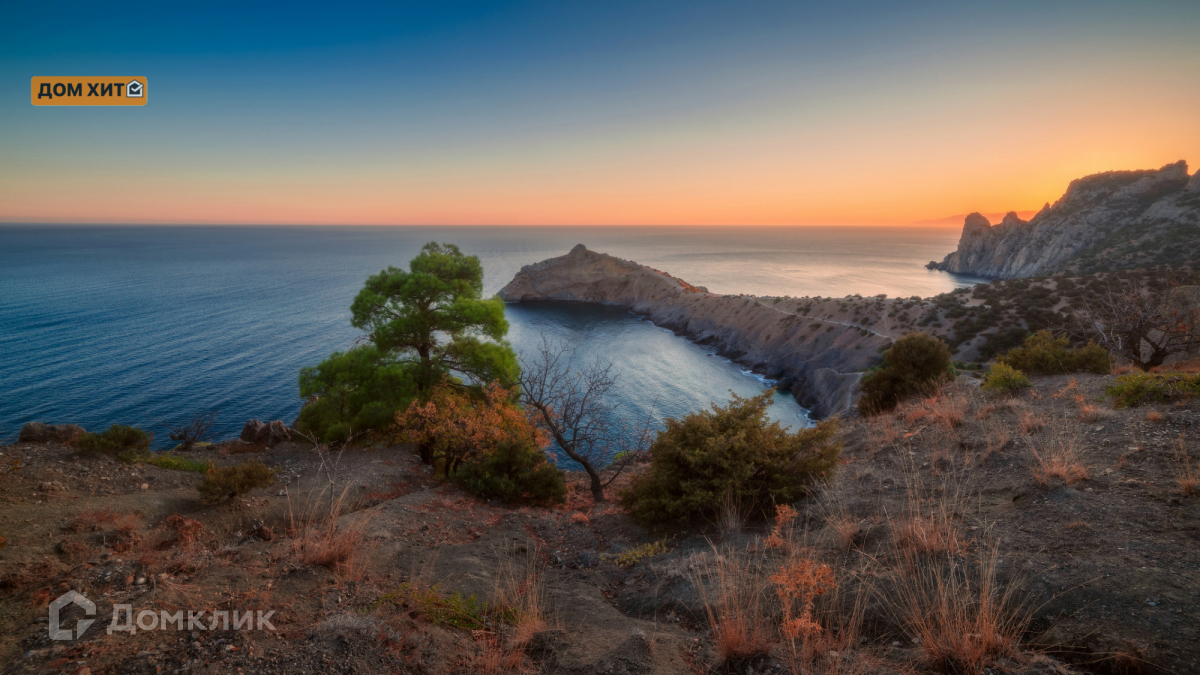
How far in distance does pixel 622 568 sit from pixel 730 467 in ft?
11.5

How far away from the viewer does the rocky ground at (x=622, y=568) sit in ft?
15.2

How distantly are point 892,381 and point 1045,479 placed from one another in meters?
18.0

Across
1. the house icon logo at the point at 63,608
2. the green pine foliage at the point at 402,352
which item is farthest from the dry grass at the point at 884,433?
the house icon logo at the point at 63,608

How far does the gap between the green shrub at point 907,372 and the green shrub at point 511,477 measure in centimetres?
1606

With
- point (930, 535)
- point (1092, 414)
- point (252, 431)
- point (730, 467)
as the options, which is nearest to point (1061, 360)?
point (1092, 414)

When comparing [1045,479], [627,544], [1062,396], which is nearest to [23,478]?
[627,544]

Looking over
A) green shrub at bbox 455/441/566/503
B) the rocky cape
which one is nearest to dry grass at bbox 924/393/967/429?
green shrub at bbox 455/441/566/503

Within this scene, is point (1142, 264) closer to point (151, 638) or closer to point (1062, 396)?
point (1062, 396)

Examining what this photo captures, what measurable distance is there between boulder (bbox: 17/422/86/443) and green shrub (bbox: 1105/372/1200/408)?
29.3 m

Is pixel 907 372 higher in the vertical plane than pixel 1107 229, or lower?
lower

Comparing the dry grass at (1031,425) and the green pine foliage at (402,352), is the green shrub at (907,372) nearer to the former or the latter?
the dry grass at (1031,425)

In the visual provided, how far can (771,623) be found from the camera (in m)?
5.49

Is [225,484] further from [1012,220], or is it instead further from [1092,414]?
[1012,220]

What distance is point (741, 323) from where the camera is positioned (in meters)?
71.3
